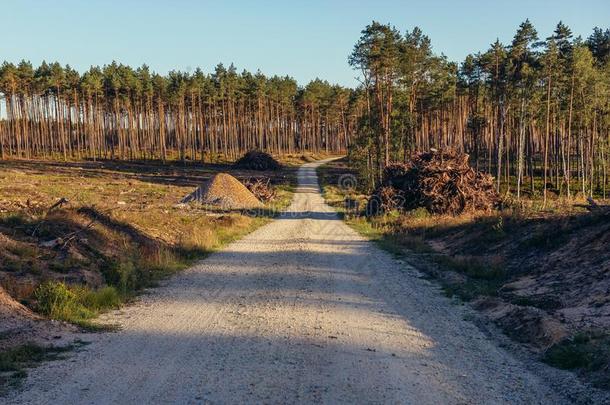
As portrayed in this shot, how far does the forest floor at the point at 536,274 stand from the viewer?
740 centimetres

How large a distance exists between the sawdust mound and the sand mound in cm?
4306

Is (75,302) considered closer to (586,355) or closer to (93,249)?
(93,249)

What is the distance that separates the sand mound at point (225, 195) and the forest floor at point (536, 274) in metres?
17.5

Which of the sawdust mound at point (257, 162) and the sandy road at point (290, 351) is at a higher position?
the sawdust mound at point (257, 162)

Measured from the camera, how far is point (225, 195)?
1500 inches

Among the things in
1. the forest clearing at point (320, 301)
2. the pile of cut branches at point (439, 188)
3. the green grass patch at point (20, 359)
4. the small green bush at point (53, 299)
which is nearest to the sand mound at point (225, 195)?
the forest clearing at point (320, 301)

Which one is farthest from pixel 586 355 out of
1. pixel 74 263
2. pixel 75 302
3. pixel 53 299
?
pixel 74 263

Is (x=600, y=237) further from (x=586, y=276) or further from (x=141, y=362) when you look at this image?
(x=141, y=362)

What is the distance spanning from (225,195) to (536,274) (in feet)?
93.3

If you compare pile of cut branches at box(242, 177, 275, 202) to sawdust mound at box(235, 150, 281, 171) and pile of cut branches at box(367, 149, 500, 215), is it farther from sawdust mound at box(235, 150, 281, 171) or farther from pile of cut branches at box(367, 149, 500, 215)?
sawdust mound at box(235, 150, 281, 171)

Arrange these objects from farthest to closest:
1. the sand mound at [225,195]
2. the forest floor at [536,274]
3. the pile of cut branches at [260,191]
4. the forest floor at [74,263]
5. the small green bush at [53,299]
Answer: the pile of cut branches at [260,191]
the sand mound at [225,195]
the small green bush at [53,299]
the forest floor at [74,263]
the forest floor at [536,274]

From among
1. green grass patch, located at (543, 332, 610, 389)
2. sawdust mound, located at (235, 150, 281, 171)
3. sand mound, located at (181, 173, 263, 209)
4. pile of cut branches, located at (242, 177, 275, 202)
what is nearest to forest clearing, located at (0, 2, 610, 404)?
green grass patch, located at (543, 332, 610, 389)

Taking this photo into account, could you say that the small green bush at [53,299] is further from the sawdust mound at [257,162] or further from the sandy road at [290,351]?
the sawdust mound at [257,162]

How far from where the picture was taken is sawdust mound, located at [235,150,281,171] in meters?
83.4
